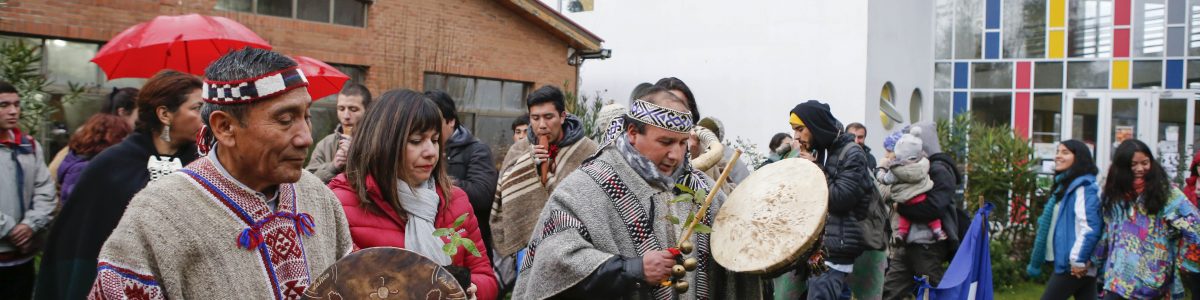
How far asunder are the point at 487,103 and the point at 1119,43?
12.1 metres

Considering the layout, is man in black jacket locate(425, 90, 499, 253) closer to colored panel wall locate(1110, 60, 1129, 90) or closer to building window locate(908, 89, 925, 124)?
building window locate(908, 89, 925, 124)

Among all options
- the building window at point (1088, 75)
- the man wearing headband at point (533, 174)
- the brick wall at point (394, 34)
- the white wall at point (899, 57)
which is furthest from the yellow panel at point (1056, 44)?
the man wearing headband at point (533, 174)

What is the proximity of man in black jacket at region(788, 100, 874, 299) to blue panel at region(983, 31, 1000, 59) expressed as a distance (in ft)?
44.2

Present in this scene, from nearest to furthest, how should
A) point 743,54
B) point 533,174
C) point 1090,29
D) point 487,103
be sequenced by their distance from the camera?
point 533,174, point 487,103, point 1090,29, point 743,54

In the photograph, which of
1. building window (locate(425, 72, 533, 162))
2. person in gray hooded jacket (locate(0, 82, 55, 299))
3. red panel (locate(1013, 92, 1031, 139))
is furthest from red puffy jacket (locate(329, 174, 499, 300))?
red panel (locate(1013, 92, 1031, 139))

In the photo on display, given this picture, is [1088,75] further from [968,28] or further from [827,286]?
[827,286]

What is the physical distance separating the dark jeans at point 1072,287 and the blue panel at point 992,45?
12311 mm

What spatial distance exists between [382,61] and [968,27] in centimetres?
1192

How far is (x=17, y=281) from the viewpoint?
15.5 feet

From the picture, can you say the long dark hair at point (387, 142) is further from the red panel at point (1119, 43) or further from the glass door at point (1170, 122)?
the red panel at point (1119, 43)

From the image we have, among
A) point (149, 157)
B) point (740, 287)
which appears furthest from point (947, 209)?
point (149, 157)

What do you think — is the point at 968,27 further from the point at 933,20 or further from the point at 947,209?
the point at 947,209

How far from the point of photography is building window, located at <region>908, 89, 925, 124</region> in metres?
17.8

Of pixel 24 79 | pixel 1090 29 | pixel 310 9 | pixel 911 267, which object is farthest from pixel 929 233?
pixel 1090 29
